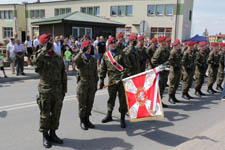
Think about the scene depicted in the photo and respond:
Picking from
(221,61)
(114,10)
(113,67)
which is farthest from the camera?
(114,10)

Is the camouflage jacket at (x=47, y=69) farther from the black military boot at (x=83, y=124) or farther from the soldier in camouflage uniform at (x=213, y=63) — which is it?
the soldier in camouflage uniform at (x=213, y=63)

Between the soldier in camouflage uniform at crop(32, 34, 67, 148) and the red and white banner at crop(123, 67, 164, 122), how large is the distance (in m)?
1.63

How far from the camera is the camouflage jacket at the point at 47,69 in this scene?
3.90 meters

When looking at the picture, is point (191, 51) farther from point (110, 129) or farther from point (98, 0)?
point (98, 0)

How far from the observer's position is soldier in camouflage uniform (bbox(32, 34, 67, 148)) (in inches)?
154

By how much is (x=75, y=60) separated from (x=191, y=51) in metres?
4.84

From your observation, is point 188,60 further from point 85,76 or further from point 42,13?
point 42,13

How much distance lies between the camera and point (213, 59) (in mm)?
9000

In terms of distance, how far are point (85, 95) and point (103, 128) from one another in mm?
947

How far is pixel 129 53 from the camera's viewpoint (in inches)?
233

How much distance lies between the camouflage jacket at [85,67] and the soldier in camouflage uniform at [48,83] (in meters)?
0.64

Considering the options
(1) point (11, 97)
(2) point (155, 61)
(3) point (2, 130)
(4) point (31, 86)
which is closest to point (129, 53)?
(2) point (155, 61)

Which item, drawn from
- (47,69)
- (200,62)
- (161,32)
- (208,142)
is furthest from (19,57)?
(161,32)

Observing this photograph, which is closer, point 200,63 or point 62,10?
point 200,63
